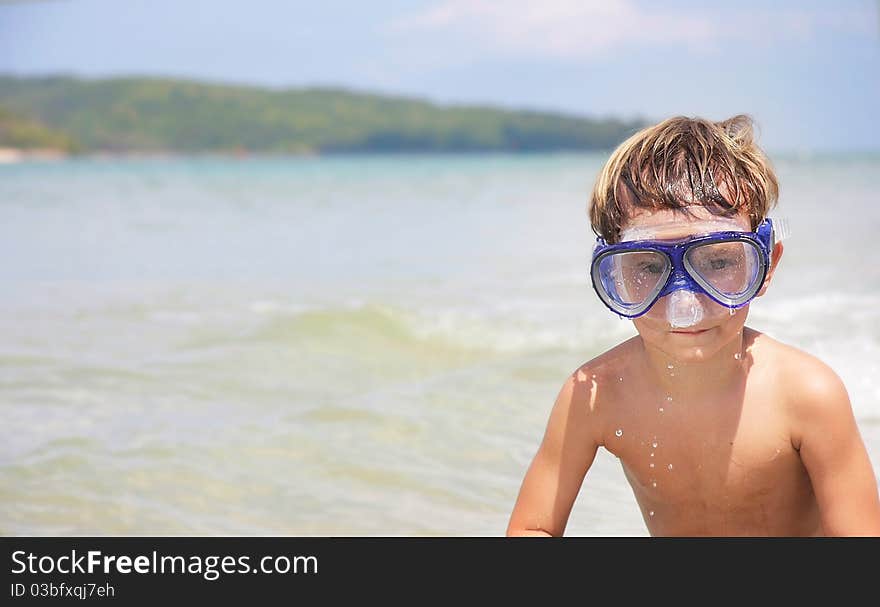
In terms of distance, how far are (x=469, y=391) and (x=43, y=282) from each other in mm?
5632

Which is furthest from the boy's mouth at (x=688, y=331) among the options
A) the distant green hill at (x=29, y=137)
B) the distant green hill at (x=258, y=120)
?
the distant green hill at (x=258, y=120)

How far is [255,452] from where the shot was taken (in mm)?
4375

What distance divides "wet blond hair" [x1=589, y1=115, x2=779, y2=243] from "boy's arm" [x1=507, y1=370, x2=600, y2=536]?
405mm

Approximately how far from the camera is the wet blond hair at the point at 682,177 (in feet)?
7.22

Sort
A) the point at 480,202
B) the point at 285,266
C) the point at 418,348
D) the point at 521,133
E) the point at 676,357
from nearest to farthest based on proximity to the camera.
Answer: the point at 676,357, the point at 418,348, the point at 285,266, the point at 480,202, the point at 521,133

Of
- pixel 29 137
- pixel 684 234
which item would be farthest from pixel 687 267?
pixel 29 137

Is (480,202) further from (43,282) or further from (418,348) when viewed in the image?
(418,348)

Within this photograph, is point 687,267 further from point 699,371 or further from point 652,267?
point 699,371

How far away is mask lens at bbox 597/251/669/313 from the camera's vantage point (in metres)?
2.16

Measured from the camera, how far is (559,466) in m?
2.46

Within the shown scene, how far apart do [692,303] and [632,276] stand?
0.13 m

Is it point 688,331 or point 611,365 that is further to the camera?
point 611,365

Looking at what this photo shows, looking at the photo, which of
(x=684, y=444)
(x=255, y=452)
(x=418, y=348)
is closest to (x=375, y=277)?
(x=418, y=348)

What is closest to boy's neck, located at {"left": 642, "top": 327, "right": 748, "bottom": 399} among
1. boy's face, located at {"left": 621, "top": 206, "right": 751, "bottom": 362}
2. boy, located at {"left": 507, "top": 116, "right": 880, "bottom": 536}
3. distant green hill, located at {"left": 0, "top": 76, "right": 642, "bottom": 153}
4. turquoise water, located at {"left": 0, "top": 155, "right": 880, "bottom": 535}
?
boy, located at {"left": 507, "top": 116, "right": 880, "bottom": 536}
